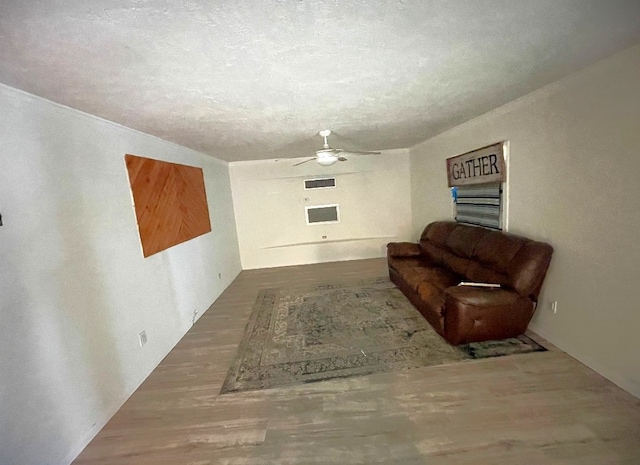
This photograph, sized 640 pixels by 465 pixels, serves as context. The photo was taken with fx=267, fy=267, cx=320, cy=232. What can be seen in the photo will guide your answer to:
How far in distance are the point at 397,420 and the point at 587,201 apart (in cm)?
222

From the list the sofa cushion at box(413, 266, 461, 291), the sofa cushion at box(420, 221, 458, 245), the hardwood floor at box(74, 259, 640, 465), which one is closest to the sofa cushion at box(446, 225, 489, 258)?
the sofa cushion at box(420, 221, 458, 245)

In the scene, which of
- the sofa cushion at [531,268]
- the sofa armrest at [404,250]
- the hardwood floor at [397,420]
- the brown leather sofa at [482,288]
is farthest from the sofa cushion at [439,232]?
the hardwood floor at [397,420]

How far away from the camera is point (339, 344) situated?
9.06 ft

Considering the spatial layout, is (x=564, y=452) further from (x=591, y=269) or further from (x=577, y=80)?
(x=577, y=80)

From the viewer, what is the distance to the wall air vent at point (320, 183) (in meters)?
5.93

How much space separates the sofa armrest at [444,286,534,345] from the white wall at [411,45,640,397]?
0.32 m

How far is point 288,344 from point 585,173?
3.04 metres

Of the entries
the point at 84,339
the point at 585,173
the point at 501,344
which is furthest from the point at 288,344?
the point at 585,173

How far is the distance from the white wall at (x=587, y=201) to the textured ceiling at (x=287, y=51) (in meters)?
0.29

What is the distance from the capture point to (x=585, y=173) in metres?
2.11

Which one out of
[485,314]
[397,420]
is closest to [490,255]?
[485,314]

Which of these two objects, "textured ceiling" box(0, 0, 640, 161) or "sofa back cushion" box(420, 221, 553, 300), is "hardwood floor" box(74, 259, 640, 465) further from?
"textured ceiling" box(0, 0, 640, 161)

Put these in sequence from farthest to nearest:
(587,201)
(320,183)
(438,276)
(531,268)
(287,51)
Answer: (320,183) < (438,276) < (531,268) < (587,201) < (287,51)

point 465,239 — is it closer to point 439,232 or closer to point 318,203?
point 439,232
